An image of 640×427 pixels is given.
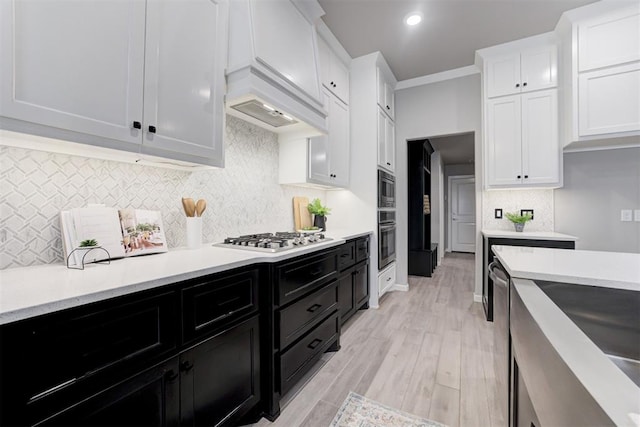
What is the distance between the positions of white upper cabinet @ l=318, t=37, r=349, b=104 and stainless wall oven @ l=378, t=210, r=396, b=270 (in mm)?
1488

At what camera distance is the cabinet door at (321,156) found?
8.48 ft

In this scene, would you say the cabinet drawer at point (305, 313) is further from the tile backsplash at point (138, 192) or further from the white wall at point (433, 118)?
the white wall at point (433, 118)

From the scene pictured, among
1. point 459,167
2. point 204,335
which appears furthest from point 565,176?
point 459,167

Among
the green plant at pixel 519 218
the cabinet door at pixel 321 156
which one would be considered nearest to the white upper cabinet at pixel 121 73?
the cabinet door at pixel 321 156

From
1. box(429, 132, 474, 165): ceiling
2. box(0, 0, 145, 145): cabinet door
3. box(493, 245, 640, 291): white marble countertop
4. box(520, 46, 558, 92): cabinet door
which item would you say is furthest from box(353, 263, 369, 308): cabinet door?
box(429, 132, 474, 165): ceiling

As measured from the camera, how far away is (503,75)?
313cm

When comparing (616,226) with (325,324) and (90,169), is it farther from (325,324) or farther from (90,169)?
(90,169)

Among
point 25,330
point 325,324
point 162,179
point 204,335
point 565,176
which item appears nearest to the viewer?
point 25,330

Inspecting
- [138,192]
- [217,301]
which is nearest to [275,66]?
[138,192]

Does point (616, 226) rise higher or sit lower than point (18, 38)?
lower

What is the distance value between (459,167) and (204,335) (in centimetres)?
867

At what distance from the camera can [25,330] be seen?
70 cm

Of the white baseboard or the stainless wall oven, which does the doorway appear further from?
the stainless wall oven

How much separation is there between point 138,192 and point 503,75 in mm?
3835
